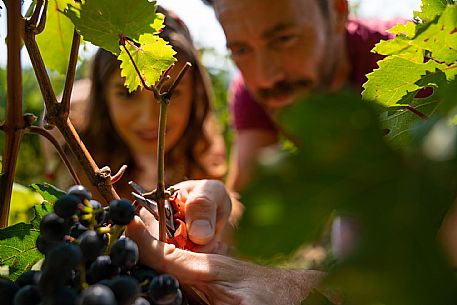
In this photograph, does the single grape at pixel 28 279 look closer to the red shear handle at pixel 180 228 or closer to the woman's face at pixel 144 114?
the red shear handle at pixel 180 228

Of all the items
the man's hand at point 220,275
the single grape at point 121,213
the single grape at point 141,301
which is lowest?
the man's hand at point 220,275

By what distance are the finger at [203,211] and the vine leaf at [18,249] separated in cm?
22

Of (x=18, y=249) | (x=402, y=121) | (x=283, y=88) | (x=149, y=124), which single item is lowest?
(x=149, y=124)

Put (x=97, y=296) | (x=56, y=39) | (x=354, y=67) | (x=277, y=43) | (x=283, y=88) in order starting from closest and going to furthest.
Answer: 1. (x=97, y=296)
2. (x=56, y=39)
3. (x=277, y=43)
4. (x=283, y=88)
5. (x=354, y=67)

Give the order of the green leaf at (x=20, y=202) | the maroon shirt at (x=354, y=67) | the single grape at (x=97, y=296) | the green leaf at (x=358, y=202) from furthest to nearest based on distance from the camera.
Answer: the maroon shirt at (x=354, y=67), the green leaf at (x=20, y=202), the single grape at (x=97, y=296), the green leaf at (x=358, y=202)

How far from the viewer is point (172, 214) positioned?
786mm

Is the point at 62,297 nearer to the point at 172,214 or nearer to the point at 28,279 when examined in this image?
the point at 28,279

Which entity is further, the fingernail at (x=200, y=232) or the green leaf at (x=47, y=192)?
the fingernail at (x=200, y=232)

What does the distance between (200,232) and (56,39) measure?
1.15ft

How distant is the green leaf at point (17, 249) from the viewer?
65 cm

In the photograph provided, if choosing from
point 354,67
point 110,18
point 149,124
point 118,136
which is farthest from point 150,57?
point 118,136

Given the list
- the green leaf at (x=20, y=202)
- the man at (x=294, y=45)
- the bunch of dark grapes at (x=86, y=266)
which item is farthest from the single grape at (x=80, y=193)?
the man at (x=294, y=45)

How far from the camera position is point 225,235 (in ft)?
3.85

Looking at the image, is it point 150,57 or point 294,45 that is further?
point 294,45
